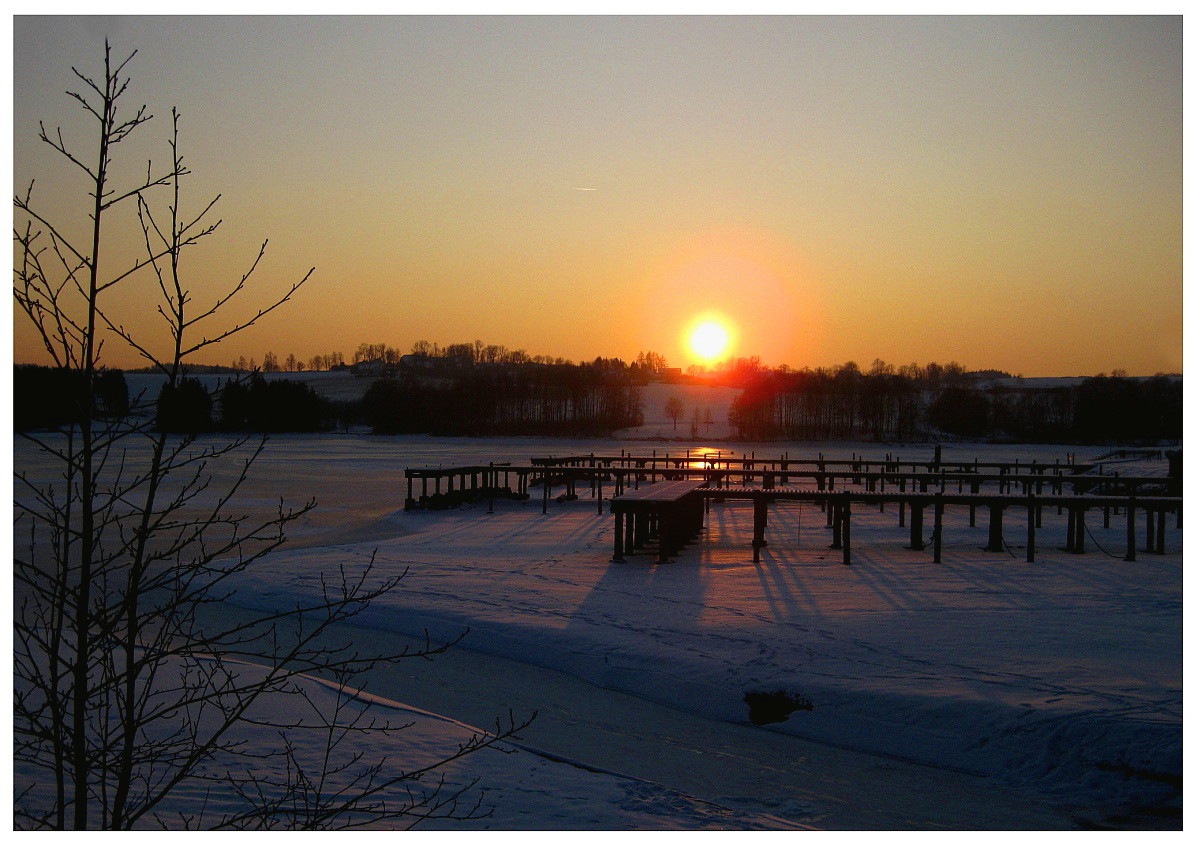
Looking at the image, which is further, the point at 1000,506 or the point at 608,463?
the point at 608,463

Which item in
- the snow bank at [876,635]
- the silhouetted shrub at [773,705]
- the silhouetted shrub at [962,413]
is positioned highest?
the silhouetted shrub at [962,413]

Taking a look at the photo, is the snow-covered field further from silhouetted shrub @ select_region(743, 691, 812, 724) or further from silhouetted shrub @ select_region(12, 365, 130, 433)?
silhouetted shrub @ select_region(12, 365, 130, 433)

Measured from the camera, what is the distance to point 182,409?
3.72 m

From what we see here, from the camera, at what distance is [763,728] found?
A: 7379 millimetres

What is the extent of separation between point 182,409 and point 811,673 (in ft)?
19.8

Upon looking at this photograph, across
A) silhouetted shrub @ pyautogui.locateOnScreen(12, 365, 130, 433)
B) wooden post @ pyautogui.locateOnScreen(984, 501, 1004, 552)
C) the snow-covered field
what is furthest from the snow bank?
silhouetted shrub @ pyautogui.locateOnScreen(12, 365, 130, 433)

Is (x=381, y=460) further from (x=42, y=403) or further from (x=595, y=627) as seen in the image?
(x=42, y=403)

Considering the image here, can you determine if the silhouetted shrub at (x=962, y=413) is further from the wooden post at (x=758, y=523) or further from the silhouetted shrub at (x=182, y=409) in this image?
the silhouetted shrub at (x=182, y=409)

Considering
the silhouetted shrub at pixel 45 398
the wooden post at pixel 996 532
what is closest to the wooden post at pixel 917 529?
the wooden post at pixel 996 532

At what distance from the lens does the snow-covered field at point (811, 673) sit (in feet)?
19.6

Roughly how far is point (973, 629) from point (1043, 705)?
2409 mm

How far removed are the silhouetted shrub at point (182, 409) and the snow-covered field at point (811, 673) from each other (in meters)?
2.86
